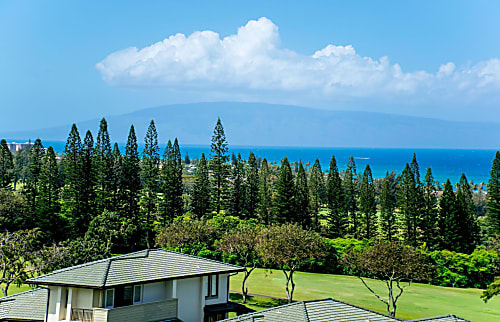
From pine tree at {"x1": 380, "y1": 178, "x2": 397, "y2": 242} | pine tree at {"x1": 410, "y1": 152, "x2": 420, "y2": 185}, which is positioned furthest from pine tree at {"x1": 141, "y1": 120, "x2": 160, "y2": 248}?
pine tree at {"x1": 410, "y1": 152, "x2": 420, "y2": 185}

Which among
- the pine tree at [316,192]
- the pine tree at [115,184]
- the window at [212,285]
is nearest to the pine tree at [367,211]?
the pine tree at [316,192]

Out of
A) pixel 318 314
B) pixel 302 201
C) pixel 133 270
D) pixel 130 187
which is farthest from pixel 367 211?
pixel 318 314

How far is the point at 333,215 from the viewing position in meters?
54.9

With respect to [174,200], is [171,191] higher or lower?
higher

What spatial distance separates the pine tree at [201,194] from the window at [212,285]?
31780 mm

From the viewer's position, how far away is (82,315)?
16.8 metres

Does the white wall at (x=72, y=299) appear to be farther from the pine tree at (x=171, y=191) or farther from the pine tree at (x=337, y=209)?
the pine tree at (x=337, y=209)

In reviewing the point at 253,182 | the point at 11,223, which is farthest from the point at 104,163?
the point at 253,182

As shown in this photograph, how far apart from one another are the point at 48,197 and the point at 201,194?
15375 millimetres

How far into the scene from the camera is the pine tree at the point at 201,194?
51.4 meters

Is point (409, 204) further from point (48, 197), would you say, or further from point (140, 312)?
Result: point (140, 312)

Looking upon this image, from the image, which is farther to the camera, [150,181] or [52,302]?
[150,181]

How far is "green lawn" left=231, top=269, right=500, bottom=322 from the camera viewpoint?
81.8 feet

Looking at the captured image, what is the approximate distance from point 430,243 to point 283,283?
Answer: 25.1m
